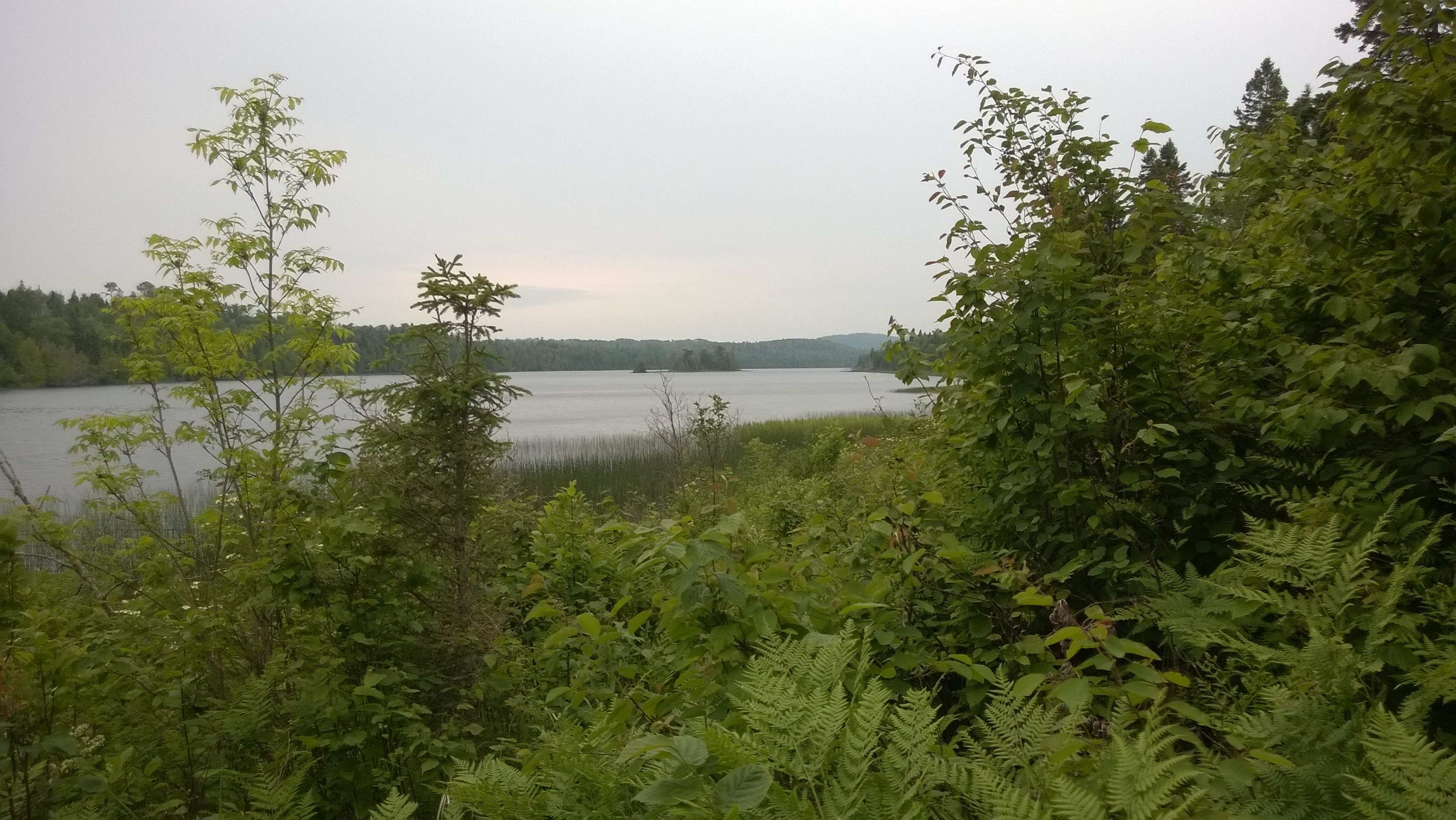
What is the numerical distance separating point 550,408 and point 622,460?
2818 cm

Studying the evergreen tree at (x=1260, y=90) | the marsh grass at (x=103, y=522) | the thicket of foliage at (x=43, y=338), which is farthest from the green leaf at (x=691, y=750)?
the evergreen tree at (x=1260, y=90)

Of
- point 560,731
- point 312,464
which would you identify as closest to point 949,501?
point 560,731

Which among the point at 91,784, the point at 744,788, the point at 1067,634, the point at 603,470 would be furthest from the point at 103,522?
the point at 1067,634

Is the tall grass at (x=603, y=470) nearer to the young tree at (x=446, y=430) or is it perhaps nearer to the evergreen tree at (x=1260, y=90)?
the young tree at (x=446, y=430)

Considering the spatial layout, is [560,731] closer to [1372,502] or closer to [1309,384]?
[1372,502]

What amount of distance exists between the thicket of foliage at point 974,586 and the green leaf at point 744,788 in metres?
0.01

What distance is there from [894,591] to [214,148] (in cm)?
620

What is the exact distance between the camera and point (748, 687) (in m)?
1.53

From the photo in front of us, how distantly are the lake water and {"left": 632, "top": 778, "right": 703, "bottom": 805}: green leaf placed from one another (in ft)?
10.8

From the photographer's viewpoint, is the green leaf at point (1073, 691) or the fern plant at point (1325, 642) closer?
the fern plant at point (1325, 642)

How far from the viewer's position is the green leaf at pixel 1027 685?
1.65m

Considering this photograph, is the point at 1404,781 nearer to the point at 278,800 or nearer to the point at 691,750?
the point at 691,750

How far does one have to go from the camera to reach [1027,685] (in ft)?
5.53

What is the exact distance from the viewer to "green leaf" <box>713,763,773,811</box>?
1.23 meters
